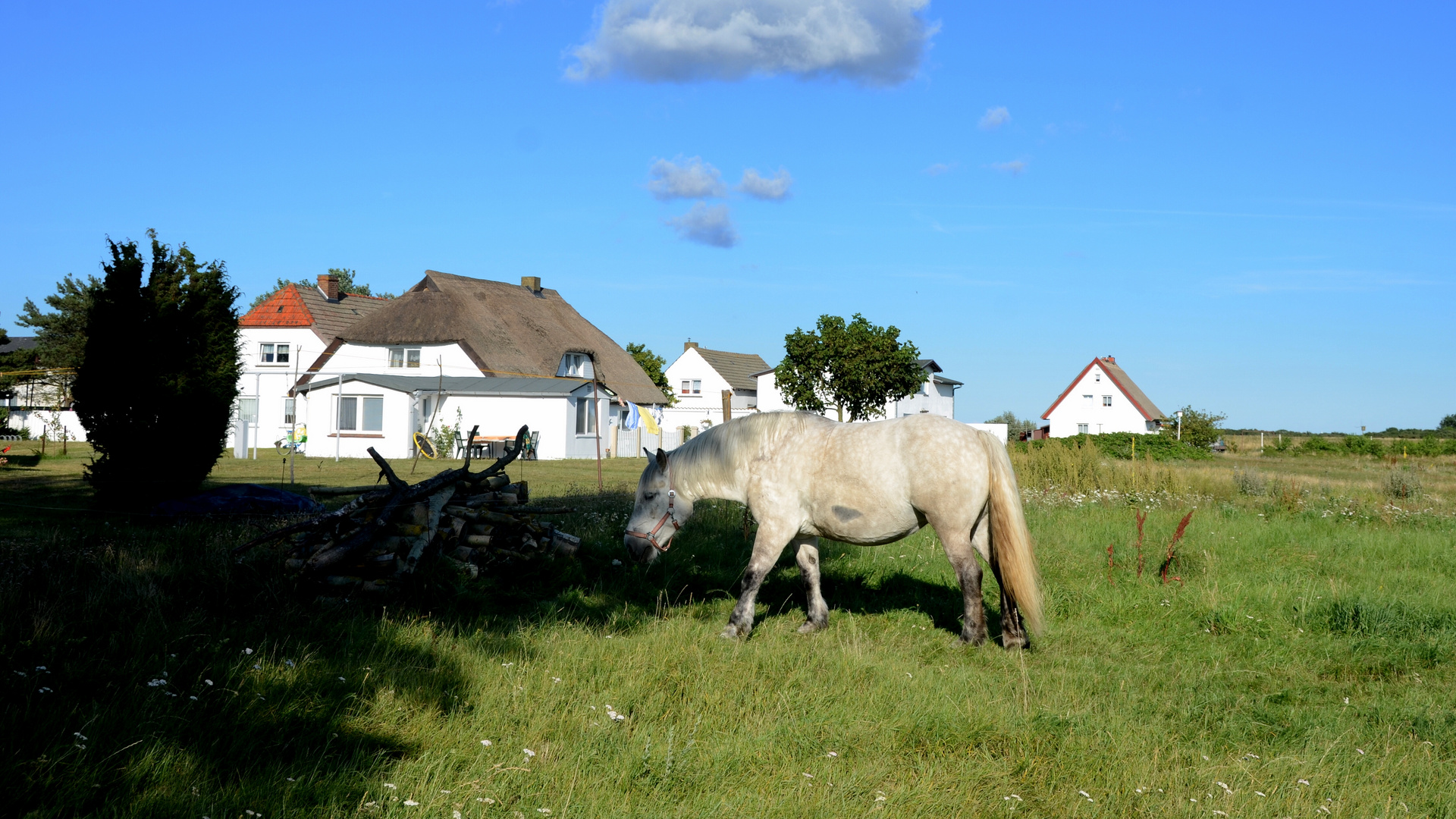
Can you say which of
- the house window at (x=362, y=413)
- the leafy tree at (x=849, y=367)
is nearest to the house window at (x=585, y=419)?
the house window at (x=362, y=413)

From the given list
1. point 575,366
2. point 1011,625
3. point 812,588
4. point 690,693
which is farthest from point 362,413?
point 690,693

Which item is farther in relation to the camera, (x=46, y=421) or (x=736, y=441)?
(x=46, y=421)

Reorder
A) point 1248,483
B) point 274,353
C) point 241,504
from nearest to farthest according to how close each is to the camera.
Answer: point 241,504 < point 1248,483 < point 274,353

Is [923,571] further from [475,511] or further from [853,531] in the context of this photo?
[475,511]

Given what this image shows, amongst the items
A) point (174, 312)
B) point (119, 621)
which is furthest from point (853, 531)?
point (174, 312)

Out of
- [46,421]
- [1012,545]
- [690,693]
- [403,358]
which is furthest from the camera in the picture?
[403,358]

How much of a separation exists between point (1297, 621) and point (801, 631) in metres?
4.35

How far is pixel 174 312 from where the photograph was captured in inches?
531

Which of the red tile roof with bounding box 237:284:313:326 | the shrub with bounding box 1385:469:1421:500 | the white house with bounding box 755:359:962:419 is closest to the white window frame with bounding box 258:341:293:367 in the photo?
the red tile roof with bounding box 237:284:313:326

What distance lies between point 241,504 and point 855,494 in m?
8.90

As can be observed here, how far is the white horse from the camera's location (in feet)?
22.8

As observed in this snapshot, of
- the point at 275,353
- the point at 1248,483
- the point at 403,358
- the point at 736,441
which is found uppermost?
the point at 275,353

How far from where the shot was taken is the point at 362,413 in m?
34.8

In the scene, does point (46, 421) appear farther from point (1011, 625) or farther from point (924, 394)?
point (924, 394)
